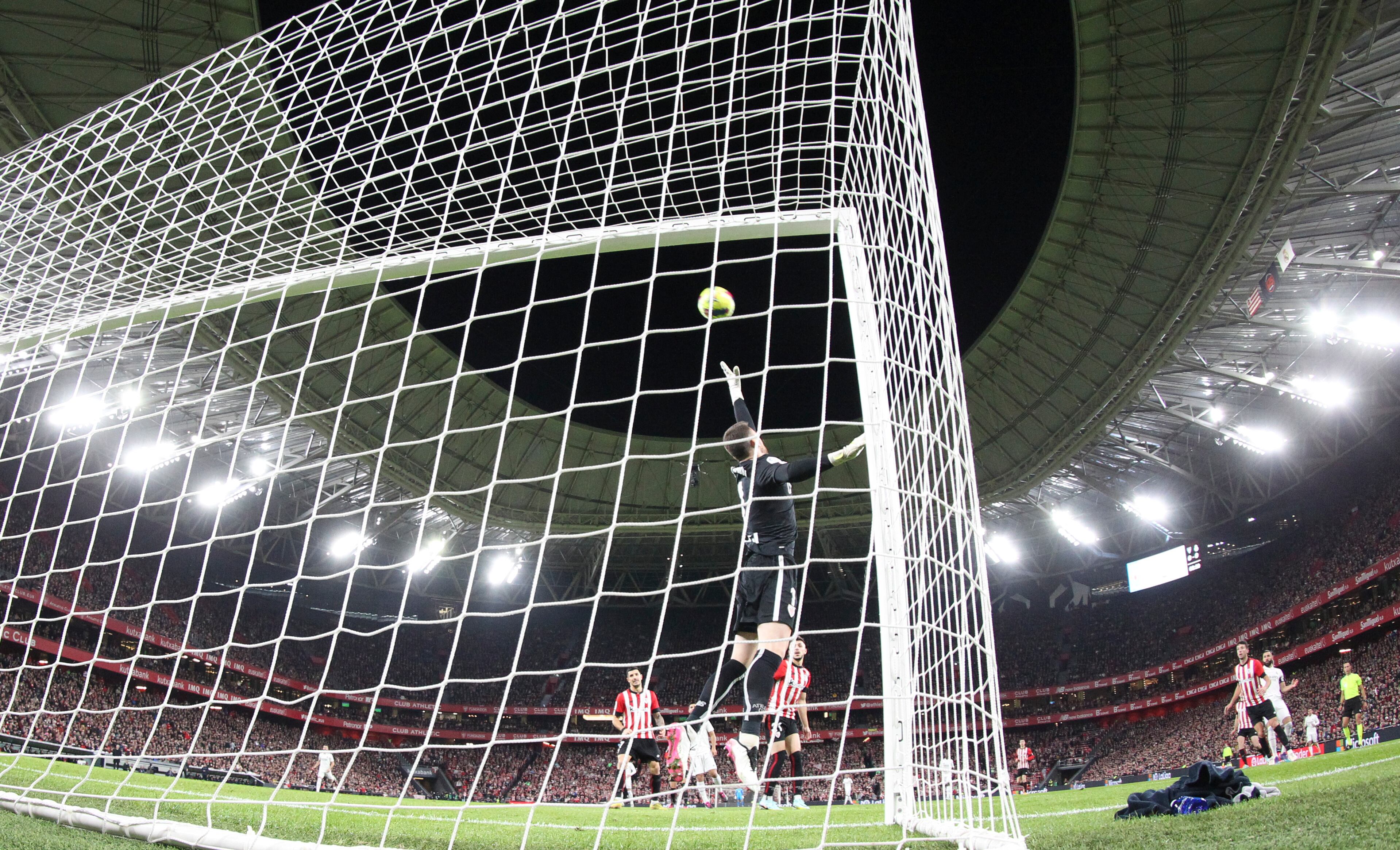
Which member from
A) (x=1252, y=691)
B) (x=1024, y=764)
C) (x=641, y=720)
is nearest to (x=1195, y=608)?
(x=1024, y=764)

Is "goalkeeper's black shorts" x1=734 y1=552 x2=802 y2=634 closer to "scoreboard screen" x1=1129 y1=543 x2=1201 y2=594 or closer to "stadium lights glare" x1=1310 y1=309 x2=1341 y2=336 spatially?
"stadium lights glare" x1=1310 y1=309 x2=1341 y2=336

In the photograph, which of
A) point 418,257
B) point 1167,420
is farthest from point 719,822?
point 1167,420

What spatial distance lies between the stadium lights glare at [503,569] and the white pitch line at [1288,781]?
24.0 meters

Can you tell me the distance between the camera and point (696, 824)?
499 cm

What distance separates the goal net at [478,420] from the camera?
3.80m

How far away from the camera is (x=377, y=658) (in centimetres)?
2966

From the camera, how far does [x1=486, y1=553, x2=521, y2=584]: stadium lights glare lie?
28.2 m

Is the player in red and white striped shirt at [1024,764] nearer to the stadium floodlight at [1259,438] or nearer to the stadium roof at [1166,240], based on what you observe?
the stadium roof at [1166,240]

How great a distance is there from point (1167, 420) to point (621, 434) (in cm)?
1481

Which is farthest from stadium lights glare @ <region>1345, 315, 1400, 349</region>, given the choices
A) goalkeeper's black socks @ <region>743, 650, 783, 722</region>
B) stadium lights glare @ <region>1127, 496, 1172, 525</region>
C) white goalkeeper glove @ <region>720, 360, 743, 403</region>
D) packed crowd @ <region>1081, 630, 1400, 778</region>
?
goalkeeper's black socks @ <region>743, 650, 783, 722</region>

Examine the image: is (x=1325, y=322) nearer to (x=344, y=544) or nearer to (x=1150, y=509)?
(x=1150, y=509)

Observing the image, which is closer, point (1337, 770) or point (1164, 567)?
point (1337, 770)

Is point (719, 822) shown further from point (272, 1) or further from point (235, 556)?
point (235, 556)

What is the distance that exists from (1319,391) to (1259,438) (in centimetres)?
241
